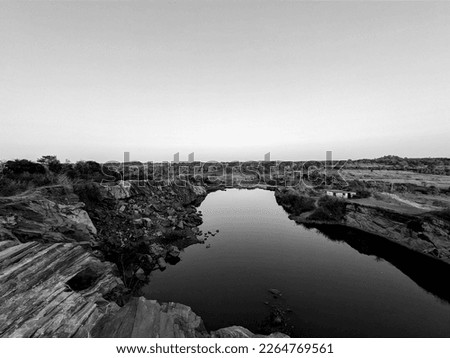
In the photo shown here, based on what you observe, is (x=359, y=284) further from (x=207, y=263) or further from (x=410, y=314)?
(x=207, y=263)

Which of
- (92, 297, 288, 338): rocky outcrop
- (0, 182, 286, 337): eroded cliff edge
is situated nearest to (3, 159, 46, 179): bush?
(0, 182, 286, 337): eroded cliff edge

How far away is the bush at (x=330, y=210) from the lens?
125ft

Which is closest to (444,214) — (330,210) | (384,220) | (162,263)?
(384,220)

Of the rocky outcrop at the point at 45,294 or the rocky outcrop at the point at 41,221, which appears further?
the rocky outcrop at the point at 41,221

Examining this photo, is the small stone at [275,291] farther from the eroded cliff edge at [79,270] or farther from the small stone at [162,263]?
the small stone at [162,263]

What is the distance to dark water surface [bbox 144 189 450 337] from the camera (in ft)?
47.9

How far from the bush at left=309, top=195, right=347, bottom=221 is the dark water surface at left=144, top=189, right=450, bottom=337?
6.31 meters

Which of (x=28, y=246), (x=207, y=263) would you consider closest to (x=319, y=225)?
(x=207, y=263)

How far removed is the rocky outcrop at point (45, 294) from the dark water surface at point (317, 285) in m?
8.12

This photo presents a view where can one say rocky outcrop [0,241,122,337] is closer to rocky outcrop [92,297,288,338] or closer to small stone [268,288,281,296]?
rocky outcrop [92,297,288,338]

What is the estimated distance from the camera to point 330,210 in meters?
39.0

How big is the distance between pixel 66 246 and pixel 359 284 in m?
26.1

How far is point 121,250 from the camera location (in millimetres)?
19984

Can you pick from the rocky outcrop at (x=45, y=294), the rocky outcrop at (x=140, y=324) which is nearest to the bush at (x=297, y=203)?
the rocky outcrop at (x=140, y=324)
